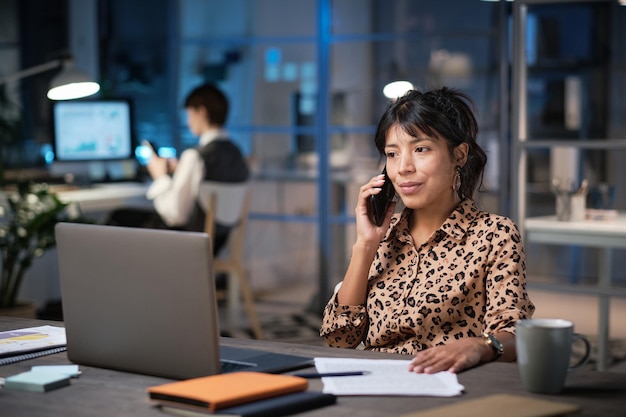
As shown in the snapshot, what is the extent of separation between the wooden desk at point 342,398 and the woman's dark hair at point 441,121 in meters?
0.59

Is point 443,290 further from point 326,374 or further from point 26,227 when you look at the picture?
point 26,227

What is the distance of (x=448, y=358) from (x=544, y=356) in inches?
8.1

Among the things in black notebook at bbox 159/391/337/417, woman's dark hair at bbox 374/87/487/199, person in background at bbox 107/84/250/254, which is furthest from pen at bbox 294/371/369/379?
person in background at bbox 107/84/250/254

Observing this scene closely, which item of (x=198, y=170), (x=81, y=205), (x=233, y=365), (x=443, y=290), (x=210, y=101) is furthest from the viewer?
(x=210, y=101)

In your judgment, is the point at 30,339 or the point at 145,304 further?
the point at 30,339

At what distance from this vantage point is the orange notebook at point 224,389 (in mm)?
1482

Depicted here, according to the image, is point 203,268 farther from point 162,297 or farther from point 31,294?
point 31,294

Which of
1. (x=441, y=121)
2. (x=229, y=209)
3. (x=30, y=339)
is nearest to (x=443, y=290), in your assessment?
(x=441, y=121)

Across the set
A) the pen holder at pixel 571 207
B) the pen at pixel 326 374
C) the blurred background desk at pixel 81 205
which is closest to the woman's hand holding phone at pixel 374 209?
the pen at pixel 326 374

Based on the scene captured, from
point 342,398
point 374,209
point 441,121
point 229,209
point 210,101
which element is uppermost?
point 210,101

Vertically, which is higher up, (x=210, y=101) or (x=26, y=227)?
(x=210, y=101)

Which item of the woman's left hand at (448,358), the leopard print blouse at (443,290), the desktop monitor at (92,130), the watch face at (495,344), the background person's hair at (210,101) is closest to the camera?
the woman's left hand at (448,358)

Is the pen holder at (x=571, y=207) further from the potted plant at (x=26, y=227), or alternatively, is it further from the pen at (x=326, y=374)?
the pen at (x=326, y=374)

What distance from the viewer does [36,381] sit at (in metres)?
1.65
